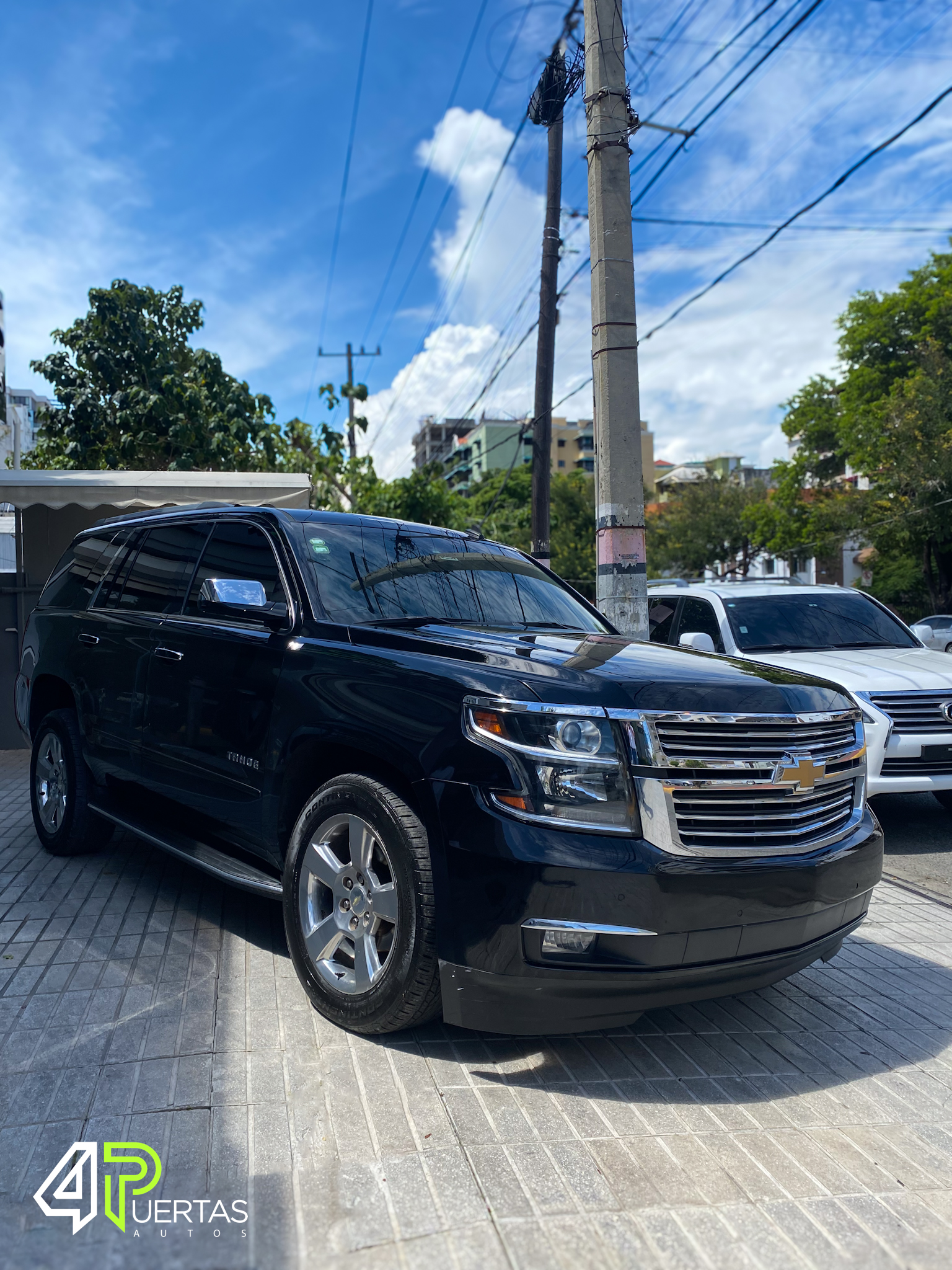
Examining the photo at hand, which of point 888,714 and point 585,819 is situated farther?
point 888,714

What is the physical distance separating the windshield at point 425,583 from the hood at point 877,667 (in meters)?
2.41

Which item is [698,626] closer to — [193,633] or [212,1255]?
[193,633]

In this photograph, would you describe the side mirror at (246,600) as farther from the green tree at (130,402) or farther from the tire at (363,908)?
the green tree at (130,402)

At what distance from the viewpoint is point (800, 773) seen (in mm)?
3139

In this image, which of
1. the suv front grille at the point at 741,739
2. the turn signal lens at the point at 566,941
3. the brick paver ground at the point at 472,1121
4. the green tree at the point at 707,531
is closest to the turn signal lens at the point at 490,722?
the suv front grille at the point at 741,739

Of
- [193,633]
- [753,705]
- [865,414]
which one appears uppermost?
[865,414]

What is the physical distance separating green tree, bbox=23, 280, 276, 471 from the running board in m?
14.6

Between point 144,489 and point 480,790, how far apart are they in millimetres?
7975

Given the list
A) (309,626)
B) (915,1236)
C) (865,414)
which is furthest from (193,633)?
(865,414)

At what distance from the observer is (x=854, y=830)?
3398 millimetres

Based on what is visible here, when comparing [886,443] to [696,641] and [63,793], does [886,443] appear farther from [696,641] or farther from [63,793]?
[63,793]

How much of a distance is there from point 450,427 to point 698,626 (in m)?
119

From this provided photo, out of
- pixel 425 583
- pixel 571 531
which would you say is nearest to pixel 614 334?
pixel 425 583

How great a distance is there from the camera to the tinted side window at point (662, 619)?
896 centimetres
